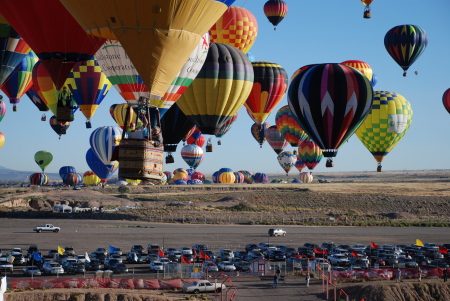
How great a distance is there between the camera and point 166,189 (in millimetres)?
121375

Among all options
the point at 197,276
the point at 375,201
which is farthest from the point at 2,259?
the point at 375,201

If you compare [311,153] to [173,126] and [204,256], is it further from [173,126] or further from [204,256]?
[204,256]

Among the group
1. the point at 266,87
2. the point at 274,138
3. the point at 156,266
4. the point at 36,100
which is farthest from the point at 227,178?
the point at 156,266

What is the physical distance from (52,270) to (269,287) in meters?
10.8

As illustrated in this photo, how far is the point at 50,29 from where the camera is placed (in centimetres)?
3328

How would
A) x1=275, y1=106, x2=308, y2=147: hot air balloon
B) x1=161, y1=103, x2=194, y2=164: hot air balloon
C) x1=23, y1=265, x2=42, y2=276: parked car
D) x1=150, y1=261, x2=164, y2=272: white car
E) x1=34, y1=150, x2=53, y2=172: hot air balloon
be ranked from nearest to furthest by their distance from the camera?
1. x1=23, y1=265, x2=42, y2=276: parked car
2. x1=150, y1=261, x2=164, y2=272: white car
3. x1=161, y1=103, x2=194, y2=164: hot air balloon
4. x1=275, y1=106, x2=308, y2=147: hot air balloon
5. x1=34, y1=150, x2=53, y2=172: hot air balloon

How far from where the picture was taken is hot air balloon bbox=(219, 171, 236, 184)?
478 ft

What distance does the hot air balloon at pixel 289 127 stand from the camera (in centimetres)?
8334

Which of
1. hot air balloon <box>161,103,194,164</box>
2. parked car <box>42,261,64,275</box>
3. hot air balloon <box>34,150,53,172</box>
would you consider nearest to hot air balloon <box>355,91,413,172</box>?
hot air balloon <box>161,103,194,164</box>

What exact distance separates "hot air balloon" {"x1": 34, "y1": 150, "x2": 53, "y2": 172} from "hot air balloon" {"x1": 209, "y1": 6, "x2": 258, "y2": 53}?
85.6 metres

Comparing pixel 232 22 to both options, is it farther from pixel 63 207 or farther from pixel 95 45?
pixel 63 207

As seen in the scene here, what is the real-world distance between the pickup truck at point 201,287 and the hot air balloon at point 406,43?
38.7m

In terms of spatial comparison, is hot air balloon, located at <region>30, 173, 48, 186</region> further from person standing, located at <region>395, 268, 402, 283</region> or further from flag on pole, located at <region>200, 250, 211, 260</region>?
person standing, located at <region>395, 268, 402, 283</region>

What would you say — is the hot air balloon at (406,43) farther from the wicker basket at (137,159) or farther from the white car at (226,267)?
the wicker basket at (137,159)
